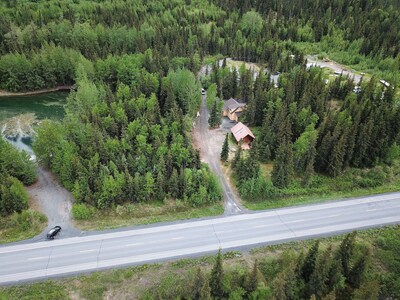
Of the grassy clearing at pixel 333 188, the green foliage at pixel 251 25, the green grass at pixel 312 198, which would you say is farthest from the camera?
the green foliage at pixel 251 25

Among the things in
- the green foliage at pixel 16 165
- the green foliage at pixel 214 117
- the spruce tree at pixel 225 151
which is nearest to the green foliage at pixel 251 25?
the green foliage at pixel 214 117

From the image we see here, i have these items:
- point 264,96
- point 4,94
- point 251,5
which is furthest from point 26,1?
Answer: point 264,96

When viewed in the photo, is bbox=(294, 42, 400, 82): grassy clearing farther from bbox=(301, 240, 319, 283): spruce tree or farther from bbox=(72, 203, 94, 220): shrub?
bbox=(72, 203, 94, 220): shrub

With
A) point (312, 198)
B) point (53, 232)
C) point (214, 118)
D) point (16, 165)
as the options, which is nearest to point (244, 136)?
point (214, 118)

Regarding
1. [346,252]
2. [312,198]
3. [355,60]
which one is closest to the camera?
[346,252]

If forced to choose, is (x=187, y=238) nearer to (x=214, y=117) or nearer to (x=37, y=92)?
(x=214, y=117)

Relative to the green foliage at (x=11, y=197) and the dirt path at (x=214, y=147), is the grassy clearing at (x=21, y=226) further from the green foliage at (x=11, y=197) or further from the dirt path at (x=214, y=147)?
the dirt path at (x=214, y=147)

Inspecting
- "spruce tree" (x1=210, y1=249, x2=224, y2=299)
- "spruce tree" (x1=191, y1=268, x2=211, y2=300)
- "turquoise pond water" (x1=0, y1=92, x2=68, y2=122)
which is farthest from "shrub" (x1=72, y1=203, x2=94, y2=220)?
"turquoise pond water" (x1=0, y1=92, x2=68, y2=122)
